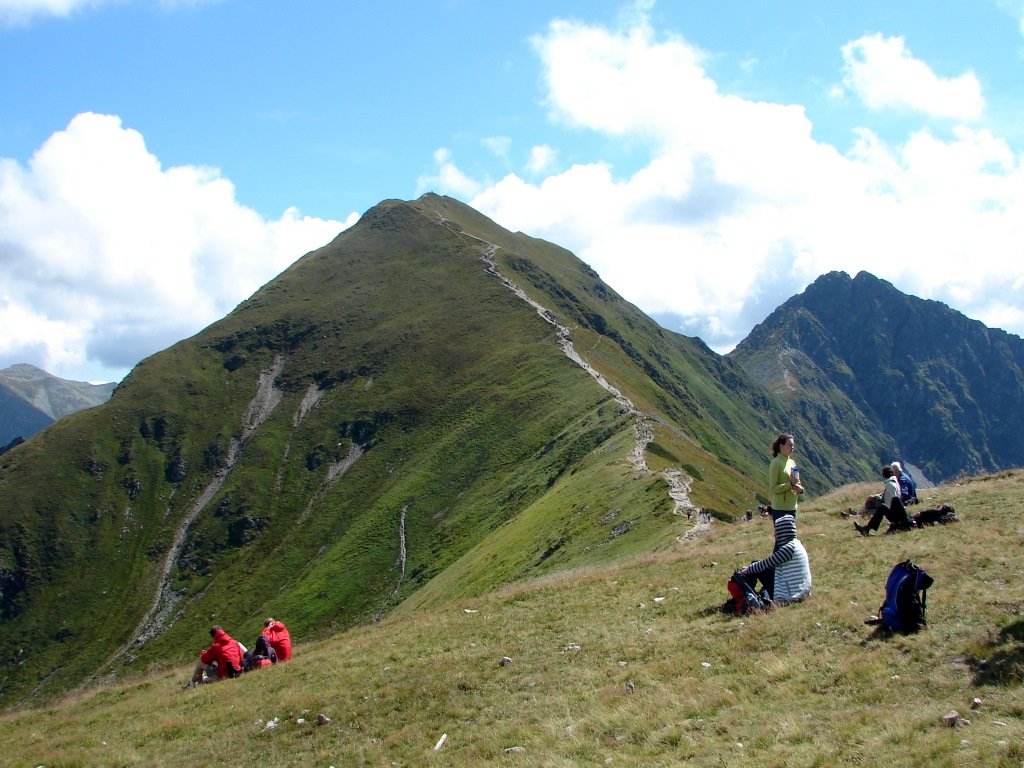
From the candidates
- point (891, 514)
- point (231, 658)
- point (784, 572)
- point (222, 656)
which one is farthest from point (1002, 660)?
point (222, 656)

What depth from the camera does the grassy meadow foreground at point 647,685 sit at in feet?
36.4

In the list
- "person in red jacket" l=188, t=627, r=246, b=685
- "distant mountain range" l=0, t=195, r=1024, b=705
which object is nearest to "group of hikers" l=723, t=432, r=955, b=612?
Answer: "person in red jacket" l=188, t=627, r=246, b=685

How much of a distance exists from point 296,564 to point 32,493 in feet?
245

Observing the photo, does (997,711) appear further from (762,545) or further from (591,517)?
(591,517)

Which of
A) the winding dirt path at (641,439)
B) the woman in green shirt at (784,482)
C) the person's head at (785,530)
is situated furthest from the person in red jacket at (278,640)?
the winding dirt path at (641,439)

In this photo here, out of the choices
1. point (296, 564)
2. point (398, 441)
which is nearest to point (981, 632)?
point (296, 564)

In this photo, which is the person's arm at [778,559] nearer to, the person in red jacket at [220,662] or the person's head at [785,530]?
the person's head at [785,530]

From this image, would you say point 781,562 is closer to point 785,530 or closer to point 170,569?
point 785,530

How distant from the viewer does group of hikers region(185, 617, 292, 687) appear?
24594 millimetres

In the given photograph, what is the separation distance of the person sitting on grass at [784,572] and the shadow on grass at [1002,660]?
5221 millimetres

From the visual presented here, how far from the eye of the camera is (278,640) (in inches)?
1031

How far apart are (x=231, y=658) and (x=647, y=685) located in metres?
15.7

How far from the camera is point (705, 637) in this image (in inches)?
656

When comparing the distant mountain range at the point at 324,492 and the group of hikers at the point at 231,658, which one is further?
the distant mountain range at the point at 324,492
